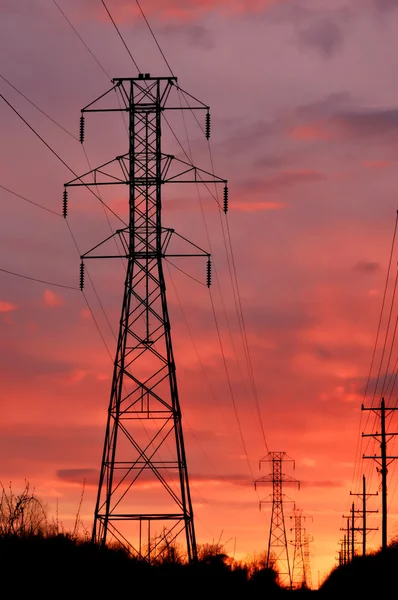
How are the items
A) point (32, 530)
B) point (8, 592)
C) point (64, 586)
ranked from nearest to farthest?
point (8, 592)
point (64, 586)
point (32, 530)

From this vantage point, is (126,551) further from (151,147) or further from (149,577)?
(151,147)

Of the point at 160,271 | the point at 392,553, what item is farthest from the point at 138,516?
the point at 392,553

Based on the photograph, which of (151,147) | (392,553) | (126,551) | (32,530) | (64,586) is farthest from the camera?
(392,553)

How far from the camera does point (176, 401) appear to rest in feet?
143

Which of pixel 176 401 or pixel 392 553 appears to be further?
pixel 392 553

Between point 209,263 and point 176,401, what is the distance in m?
5.79

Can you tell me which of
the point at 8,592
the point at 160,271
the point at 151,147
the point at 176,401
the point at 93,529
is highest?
the point at 151,147

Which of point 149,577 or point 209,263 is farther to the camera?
point 209,263

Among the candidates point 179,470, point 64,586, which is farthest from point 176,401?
point 64,586

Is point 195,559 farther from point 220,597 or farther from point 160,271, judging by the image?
point 160,271

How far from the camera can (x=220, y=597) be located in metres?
41.2

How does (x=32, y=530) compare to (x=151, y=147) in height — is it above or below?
below

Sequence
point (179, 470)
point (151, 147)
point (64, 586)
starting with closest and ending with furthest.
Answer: point (64, 586) → point (179, 470) → point (151, 147)

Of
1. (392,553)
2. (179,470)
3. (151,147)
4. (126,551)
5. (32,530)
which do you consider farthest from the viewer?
(392,553)
